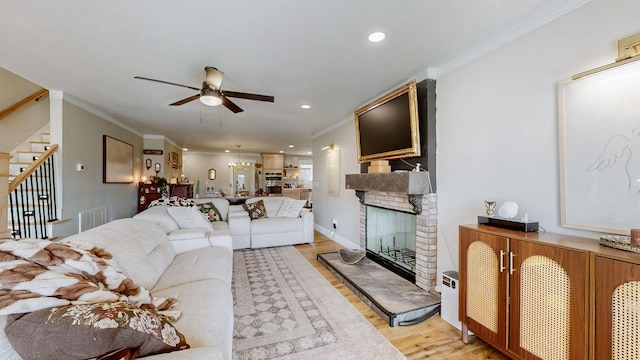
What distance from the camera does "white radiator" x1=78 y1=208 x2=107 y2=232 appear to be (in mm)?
3983

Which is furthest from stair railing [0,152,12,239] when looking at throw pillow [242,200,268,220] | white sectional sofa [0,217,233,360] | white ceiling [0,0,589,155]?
throw pillow [242,200,268,220]

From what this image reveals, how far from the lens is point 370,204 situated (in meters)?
3.78

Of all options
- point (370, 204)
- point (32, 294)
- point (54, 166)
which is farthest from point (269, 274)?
point (54, 166)

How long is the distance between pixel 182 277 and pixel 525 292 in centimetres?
238

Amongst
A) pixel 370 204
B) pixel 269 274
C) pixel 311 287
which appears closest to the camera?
pixel 311 287

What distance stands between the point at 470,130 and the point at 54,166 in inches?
200

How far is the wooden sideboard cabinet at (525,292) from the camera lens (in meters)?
1.33

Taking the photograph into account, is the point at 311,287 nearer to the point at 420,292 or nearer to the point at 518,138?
the point at 420,292

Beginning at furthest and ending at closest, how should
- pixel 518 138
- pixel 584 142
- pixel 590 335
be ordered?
pixel 518 138 < pixel 584 142 < pixel 590 335

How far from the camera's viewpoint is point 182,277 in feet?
6.56

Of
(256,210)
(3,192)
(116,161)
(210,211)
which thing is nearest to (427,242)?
(256,210)

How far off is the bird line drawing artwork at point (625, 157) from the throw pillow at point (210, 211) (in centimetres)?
498

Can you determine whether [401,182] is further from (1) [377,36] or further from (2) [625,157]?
(2) [625,157]

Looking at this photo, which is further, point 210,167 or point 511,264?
point 210,167
